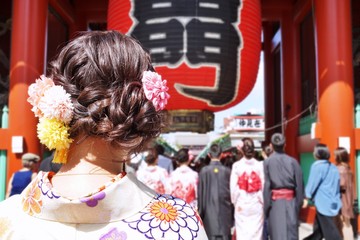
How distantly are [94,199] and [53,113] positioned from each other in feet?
0.56

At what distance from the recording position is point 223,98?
548 cm

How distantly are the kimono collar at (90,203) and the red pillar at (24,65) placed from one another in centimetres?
644

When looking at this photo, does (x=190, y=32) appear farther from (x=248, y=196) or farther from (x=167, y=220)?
(x=167, y=220)

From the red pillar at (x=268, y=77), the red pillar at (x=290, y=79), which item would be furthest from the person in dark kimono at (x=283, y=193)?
the red pillar at (x=268, y=77)

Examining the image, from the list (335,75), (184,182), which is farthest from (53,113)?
(335,75)

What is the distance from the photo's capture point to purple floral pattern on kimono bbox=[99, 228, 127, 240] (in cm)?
83

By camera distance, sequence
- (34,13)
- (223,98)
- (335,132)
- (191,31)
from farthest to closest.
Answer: (34,13) < (335,132) < (223,98) < (191,31)

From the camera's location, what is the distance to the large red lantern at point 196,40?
493cm

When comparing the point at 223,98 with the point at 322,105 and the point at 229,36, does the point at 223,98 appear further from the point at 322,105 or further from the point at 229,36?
the point at 322,105

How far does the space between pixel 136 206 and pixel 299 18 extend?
30.9ft

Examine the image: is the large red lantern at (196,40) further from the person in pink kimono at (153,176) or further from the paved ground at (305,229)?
the paved ground at (305,229)

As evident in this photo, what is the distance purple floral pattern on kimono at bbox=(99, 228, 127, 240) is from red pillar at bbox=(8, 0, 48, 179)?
6.51 metres

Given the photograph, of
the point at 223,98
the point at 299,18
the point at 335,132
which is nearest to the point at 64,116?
the point at 223,98

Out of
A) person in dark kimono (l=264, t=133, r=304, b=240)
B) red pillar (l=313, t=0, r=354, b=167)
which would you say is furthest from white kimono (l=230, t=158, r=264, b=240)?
red pillar (l=313, t=0, r=354, b=167)
